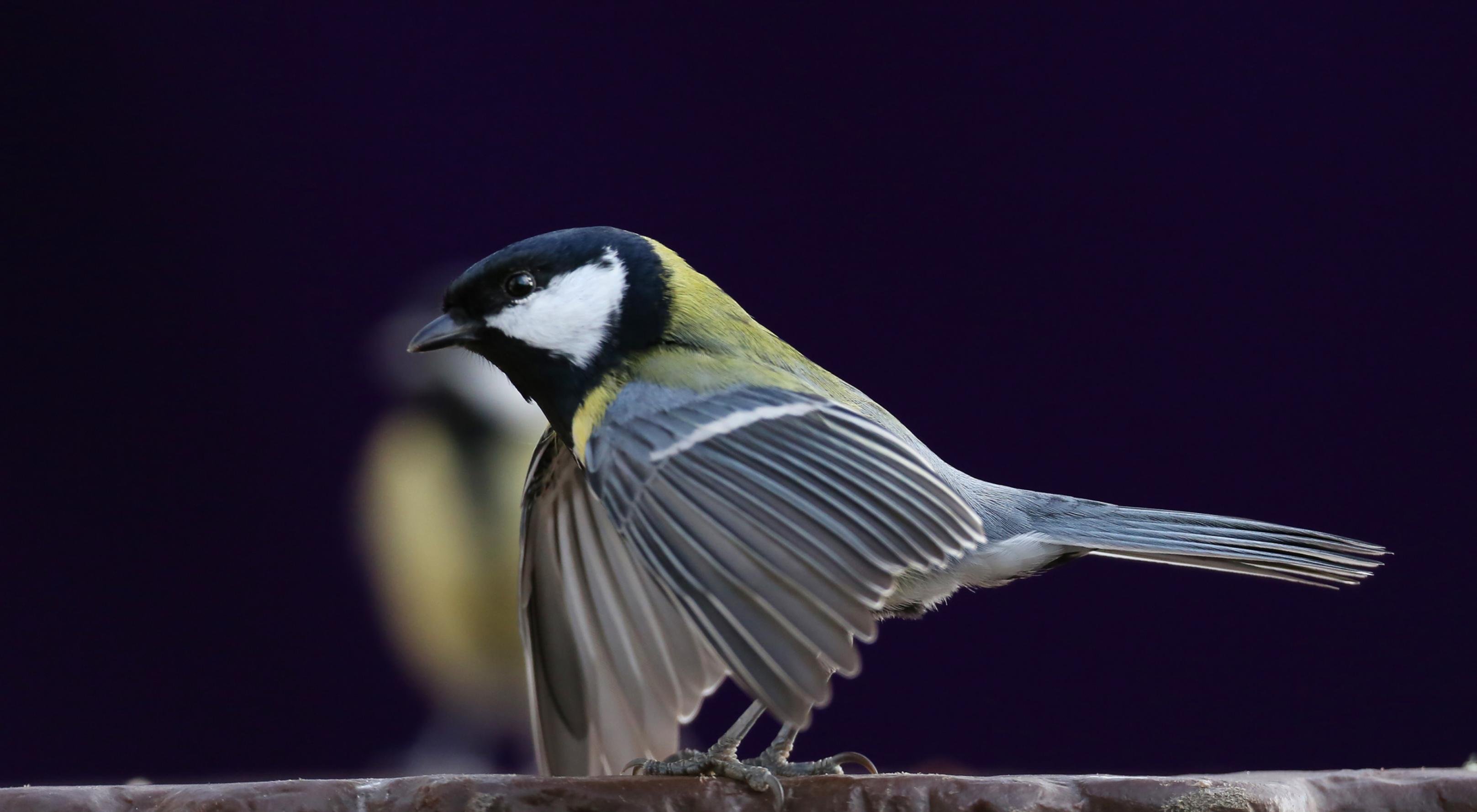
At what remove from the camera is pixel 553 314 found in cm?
106

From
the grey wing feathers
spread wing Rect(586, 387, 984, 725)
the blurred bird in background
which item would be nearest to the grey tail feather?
the grey wing feathers

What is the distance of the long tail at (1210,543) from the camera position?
3.25 feet

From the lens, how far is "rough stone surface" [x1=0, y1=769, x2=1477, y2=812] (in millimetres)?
724

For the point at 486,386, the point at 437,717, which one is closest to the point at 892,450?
the point at 486,386

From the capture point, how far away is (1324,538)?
1.01 m

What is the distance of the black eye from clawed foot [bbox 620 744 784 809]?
40 centimetres

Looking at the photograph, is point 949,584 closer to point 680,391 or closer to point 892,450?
point 892,450

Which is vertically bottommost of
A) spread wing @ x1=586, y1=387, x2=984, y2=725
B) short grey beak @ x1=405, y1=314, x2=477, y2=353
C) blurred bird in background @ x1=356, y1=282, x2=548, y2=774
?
blurred bird in background @ x1=356, y1=282, x2=548, y2=774

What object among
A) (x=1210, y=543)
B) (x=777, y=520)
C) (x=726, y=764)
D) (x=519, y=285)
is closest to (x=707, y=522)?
(x=777, y=520)

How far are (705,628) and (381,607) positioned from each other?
112 centimetres

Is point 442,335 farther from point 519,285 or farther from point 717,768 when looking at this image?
point 717,768

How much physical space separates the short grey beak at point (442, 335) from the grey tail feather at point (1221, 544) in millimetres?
514

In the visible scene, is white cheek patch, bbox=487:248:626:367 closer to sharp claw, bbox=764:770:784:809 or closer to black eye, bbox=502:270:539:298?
black eye, bbox=502:270:539:298

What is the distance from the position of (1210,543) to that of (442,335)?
66 centimetres
